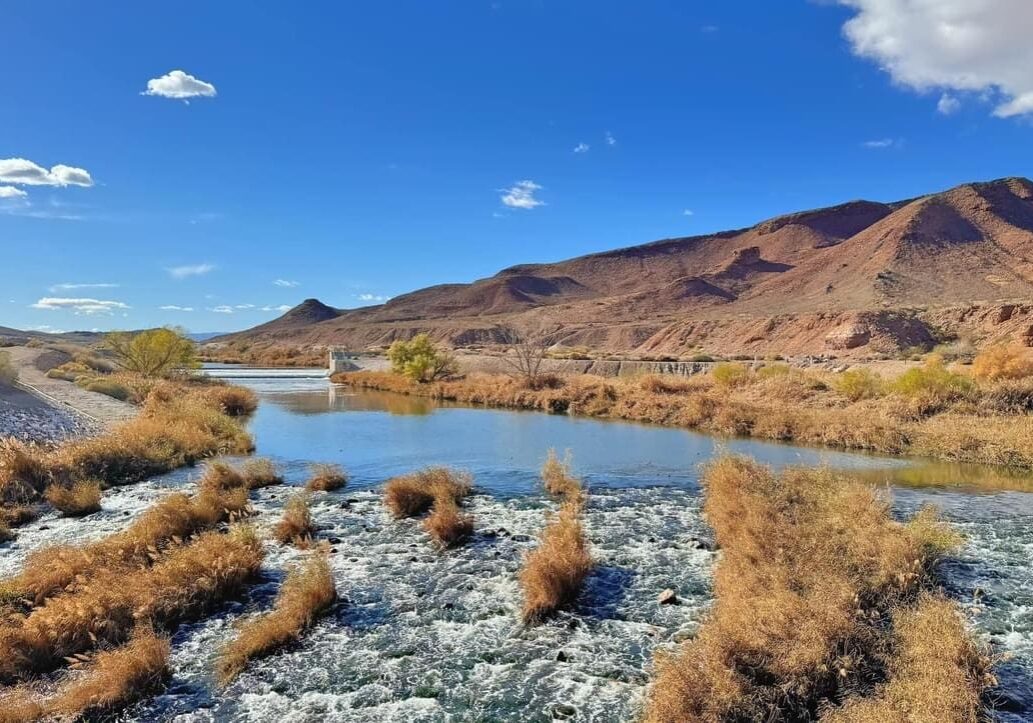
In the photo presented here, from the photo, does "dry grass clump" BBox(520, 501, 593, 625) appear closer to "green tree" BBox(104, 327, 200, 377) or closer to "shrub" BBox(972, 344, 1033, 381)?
"shrub" BBox(972, 344, 1033, 381)

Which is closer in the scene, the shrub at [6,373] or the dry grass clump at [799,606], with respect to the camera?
the dry grass clump at [799,606]

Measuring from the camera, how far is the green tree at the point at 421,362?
1857 inches

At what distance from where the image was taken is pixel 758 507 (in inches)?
495

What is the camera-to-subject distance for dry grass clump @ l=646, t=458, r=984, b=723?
22.5 feet

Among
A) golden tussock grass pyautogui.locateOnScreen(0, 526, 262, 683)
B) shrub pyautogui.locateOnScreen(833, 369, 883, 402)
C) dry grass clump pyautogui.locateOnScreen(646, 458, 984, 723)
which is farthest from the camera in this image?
shrub pyautogui.locateOnScreen(833, 369, 883, 402)

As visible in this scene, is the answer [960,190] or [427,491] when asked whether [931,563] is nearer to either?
[427,491]

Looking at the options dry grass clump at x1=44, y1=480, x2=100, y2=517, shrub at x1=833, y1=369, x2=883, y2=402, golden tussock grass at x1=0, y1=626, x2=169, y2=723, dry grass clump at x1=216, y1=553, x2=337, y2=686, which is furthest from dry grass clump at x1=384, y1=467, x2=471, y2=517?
shrub at x1=833, y1=369, x2=883, y2=402

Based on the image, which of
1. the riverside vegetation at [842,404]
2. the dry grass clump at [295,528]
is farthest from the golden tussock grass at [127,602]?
the riverside vegetation at [842,404]

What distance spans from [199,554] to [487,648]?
16.7 ft

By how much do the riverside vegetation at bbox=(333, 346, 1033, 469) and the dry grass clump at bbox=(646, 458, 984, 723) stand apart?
34.4ft

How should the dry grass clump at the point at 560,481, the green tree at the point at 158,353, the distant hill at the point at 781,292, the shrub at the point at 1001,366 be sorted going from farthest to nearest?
the distant hill at the point at 781,292, the green tree at the point at 158,353, the shrub at the point at 1001,366, the dry grass clump at the point at 560,481

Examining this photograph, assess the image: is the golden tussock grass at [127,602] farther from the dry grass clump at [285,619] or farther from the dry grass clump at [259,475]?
the dry grass clump at [259,475]

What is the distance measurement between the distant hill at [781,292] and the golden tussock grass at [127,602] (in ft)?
145

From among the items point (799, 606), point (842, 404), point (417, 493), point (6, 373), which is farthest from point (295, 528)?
point (6, 373)
